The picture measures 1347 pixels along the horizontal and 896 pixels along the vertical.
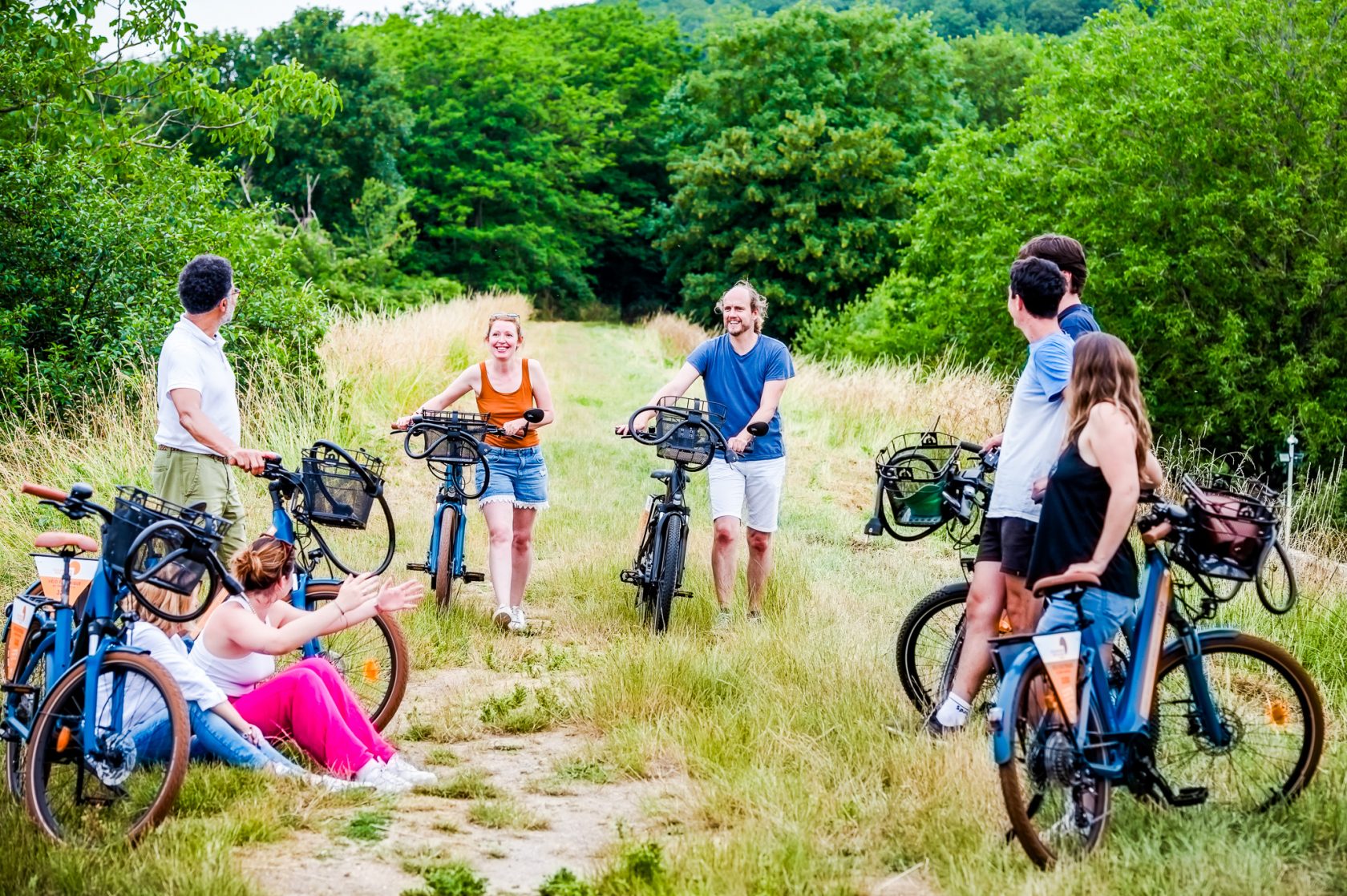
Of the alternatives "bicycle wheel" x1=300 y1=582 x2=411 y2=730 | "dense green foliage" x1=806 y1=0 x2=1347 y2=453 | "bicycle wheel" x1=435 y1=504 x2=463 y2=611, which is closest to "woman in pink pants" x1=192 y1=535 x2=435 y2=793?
"bicycle wheel" x1=300 y1=582 x2=411 y2=730

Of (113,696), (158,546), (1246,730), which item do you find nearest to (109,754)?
(113,696)

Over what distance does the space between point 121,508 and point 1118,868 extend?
3.23 m

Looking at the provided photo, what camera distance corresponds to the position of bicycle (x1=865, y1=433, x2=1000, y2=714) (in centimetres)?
539

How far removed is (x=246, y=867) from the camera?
3.95 metres

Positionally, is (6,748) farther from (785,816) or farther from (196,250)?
(196,250)

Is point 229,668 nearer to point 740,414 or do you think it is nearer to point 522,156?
point 740,414

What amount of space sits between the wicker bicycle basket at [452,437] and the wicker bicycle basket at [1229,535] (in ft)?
13.2

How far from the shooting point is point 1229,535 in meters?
3.98

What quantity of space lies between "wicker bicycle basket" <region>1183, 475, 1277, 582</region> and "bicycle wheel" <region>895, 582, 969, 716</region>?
1.47m

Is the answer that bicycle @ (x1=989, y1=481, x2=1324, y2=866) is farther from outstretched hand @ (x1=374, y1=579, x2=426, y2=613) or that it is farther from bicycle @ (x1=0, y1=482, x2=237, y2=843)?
bicycle @ (x1=0, y1=482, x2=237, y2=843)

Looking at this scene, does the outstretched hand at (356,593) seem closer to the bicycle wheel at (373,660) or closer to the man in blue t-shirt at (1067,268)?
the bicycle wheel at (373,660)

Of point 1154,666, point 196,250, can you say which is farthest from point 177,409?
point 196,250

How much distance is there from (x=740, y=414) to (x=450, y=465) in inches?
66.9

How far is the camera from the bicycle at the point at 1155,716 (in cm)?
399
